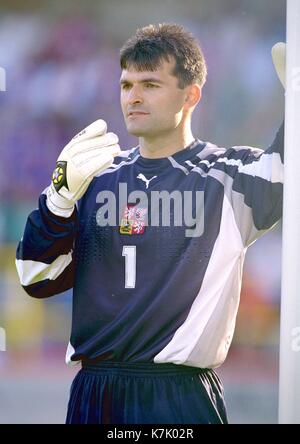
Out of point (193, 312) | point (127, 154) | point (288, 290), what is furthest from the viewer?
point (127, 154)

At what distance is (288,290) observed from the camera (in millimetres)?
1839

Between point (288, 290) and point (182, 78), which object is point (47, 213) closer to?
point (182, 78)

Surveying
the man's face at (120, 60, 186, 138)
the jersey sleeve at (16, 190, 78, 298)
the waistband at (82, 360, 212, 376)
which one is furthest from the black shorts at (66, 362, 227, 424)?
the man's face at (120, 60, 186, 138)

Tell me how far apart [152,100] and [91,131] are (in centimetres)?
18

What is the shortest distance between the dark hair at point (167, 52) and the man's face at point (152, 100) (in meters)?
0.02

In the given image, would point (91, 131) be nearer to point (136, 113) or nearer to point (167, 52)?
point (136, 113)

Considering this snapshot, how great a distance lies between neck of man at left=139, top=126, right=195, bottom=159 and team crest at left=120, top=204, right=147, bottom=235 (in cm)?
16

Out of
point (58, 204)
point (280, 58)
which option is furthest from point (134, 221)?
point (280, 58)

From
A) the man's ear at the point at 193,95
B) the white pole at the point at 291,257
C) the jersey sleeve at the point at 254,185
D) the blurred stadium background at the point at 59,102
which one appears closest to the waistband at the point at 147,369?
the blurred stadium background at the point at 59,102

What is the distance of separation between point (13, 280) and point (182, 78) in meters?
0.70

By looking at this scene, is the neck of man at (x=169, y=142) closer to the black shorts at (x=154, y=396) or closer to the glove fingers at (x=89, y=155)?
the glove fingers at (x=89, y=155)

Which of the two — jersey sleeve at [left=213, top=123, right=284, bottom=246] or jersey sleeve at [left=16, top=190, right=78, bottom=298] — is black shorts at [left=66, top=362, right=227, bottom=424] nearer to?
jersey sleeve at [left=16, top=190, right=78, bottom=298]

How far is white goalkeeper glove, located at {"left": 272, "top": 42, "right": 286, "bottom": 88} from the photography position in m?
1.90
